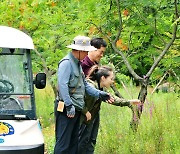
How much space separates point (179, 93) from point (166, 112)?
3.64ft

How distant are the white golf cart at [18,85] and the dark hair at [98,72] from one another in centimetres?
70

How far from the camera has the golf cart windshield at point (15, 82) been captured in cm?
811

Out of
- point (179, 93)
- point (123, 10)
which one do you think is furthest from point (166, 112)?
point (123, 10)

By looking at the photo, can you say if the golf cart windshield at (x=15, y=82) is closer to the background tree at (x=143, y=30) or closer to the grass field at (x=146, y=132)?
the grass field at (x=146, y=132)

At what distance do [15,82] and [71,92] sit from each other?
1.09 metres

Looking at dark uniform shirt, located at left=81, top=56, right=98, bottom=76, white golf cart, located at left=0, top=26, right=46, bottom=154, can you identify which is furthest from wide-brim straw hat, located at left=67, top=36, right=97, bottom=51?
white golf cart, located at left=0, top=26, right=46, bottom=154

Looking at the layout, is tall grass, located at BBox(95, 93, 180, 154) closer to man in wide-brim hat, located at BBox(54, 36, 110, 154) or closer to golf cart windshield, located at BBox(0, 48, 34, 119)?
man in wide-brim hat, located at BBox(54, 36, 110, 154)

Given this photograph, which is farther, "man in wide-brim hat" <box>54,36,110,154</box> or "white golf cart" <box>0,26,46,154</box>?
"white golf cart" <box>0,26,46,154</box>

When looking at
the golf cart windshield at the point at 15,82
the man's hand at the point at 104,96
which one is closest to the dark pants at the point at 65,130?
the man's hand at the point at 104,96

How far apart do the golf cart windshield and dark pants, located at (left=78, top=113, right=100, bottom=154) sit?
0.84m

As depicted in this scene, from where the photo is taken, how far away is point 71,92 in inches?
301

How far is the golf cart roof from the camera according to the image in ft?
26.3

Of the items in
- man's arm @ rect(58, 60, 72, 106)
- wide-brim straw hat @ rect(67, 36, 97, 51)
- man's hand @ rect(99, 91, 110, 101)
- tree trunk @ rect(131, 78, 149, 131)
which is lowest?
tree trunk @ rect(131, 78, 149, 131)

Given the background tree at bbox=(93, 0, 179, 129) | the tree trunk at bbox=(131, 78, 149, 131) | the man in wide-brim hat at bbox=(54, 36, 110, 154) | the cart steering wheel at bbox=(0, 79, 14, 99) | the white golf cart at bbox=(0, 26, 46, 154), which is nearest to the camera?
the man in wide-brim hat at bbox=(54, 36, 110, 154)
